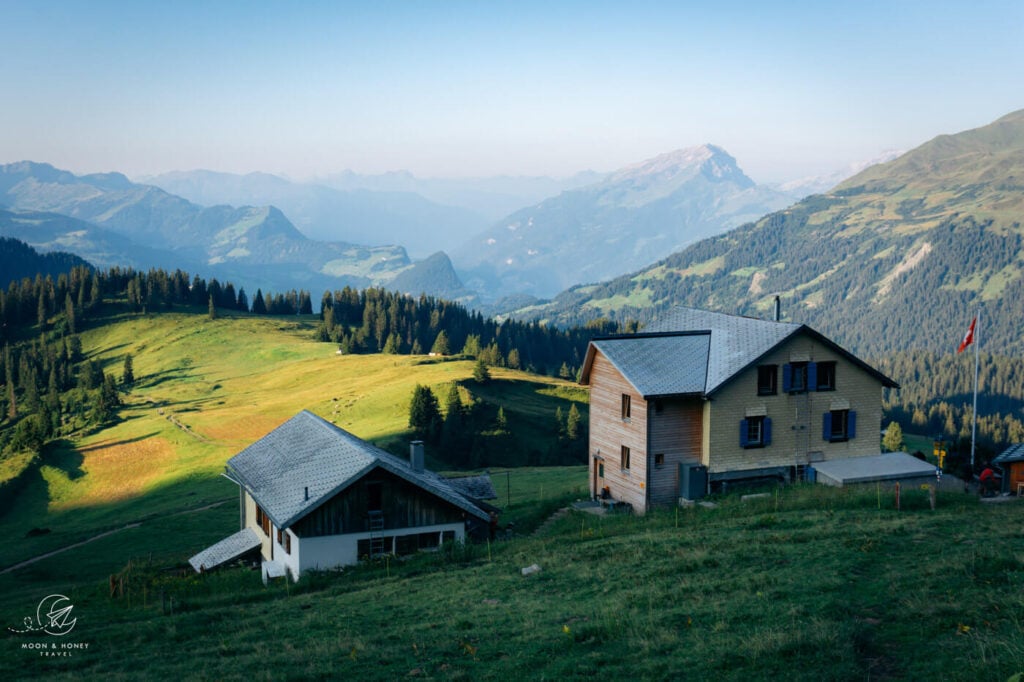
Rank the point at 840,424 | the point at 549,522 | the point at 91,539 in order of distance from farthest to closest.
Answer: the point at 91,539, the point at 840,424, the point at 549,522

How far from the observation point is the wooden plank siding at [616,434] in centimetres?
4450

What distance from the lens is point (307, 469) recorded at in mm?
41469

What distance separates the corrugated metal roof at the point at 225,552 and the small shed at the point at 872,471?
30.3 m

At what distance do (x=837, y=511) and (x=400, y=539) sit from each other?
1922 cm

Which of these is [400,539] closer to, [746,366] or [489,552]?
[489,552]

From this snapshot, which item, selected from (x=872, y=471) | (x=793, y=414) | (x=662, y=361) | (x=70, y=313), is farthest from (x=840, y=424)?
(x=70, y=313)

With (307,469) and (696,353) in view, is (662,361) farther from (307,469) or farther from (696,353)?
(307,469)

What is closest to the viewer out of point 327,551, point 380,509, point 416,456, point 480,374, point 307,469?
point 327,551

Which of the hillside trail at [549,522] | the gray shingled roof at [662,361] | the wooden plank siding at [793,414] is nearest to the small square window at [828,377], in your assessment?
the wooden plank siding at [793,414]

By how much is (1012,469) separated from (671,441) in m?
29.1

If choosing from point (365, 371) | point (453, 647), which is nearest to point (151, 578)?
point (453, 647)

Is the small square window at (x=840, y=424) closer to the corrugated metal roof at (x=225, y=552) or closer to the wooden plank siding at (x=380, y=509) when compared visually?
the wooden plank siding at (x=380, y=509)

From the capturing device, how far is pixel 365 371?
13100 cm

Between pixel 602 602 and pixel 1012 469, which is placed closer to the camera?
pixel 602 602
